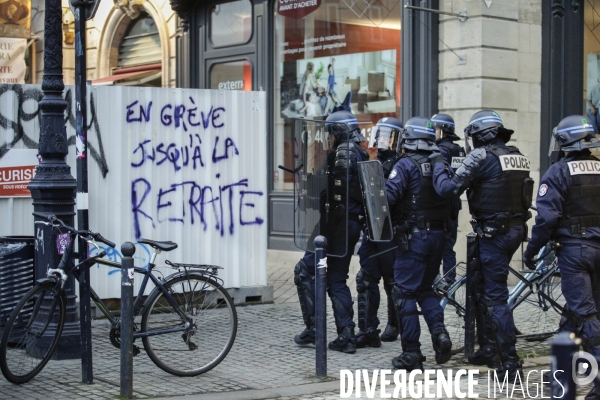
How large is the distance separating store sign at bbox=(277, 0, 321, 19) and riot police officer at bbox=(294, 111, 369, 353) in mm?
6171

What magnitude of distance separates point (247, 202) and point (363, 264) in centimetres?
225

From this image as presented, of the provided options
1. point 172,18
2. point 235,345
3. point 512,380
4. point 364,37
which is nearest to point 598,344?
point 512,380

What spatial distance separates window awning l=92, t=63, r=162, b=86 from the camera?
1736 cm

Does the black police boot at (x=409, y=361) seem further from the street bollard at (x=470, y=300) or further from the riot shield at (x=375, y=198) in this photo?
the riot shield at (x=375, y=198)

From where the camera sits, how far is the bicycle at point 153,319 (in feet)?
21.9

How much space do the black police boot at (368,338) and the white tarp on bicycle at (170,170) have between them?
2.30 meters

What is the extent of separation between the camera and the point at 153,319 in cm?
681

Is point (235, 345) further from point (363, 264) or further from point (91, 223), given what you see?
point (91, 223)

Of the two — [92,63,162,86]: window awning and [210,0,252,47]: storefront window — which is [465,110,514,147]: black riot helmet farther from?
[92,63,162,86]: window awning

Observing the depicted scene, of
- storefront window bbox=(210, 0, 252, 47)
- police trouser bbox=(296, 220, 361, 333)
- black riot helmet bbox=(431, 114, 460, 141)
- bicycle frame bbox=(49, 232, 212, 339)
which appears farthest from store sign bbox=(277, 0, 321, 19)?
bicycle frame bbox=(49, 232, 212, 339)

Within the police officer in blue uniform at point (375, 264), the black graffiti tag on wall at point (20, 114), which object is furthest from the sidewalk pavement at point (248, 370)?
the black graffiti tag on wall at point (20, 114)

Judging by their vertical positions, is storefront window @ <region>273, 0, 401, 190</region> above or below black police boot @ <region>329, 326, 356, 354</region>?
above

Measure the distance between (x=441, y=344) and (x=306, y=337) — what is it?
4.51ft

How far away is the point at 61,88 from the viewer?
24.3 feet
